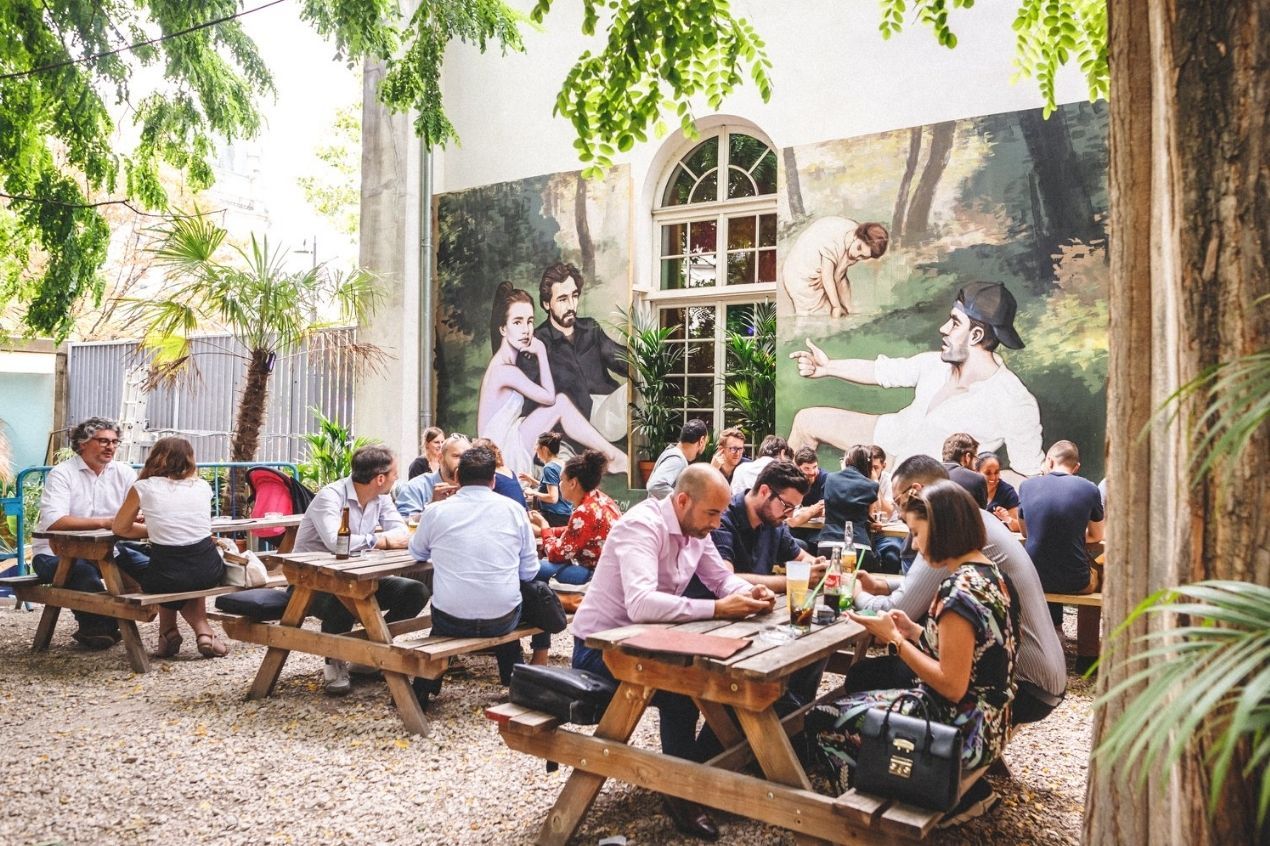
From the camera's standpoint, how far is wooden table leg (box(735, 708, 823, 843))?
114 inches

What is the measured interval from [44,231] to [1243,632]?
5.73m

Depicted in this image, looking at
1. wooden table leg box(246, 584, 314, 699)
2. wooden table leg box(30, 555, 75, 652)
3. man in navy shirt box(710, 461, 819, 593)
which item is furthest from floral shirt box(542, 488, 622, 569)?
wooden table leg box(30, 555, 75, 652)

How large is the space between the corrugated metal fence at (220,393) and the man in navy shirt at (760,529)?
764cm

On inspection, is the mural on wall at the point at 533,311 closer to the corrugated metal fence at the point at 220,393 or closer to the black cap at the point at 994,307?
the corrugated metal fence at the point at 220,393

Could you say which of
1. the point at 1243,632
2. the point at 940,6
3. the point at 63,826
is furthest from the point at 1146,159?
the point at 63,826

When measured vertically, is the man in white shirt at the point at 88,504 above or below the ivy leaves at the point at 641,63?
below

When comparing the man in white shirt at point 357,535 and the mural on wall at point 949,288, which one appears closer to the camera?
the man in white shirt at point 357,535

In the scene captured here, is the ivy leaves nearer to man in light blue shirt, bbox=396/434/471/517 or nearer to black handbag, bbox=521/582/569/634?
black handbag, bbox=521/582/569/634

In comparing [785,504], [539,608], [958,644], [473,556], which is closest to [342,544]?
[473,556]

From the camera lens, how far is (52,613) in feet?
19.7

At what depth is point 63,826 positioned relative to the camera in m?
3.44

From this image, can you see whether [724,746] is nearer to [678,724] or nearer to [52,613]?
[678,724]

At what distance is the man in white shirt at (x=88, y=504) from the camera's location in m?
5.93

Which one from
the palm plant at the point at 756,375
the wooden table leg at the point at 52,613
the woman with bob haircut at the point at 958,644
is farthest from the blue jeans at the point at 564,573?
the palm plant at the point at 756,375
